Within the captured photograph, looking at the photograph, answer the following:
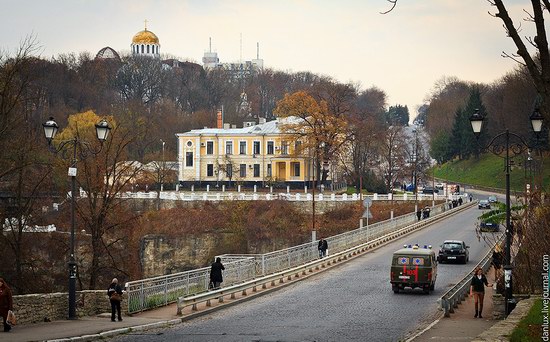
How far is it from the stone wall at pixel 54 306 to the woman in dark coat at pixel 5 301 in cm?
174

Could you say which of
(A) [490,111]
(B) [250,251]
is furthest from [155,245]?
(A) [490,111]

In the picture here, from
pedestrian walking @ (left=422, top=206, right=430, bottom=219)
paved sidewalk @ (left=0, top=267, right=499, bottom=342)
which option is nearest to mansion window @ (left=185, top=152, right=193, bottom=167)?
pedestrian walking @ (left=422, top=206, right=430, bottom=219)

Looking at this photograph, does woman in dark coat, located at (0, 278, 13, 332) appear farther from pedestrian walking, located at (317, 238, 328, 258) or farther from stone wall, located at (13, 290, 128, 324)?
pedestrian walking, located at (317, 238, 328, 258)

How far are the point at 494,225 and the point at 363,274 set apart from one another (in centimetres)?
2227

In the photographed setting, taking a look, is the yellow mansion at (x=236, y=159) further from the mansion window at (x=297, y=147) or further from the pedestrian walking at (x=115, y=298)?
the pedestrian walking at (x=115, y=298)

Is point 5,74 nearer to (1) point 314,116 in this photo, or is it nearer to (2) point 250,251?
(2) point 250,251

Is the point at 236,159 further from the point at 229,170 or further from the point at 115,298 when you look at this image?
the point at 115,298

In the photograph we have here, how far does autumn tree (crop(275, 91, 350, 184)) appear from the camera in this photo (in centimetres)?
10588

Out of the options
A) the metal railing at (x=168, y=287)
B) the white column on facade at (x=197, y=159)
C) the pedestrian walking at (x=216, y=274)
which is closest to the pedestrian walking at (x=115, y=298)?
the metal railing at (x=168, y=287)

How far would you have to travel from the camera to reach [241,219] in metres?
94.1

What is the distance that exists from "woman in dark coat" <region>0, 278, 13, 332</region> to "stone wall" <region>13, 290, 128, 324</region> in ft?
5.72

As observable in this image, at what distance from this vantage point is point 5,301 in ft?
83.2

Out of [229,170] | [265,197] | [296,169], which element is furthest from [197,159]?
[265,197]

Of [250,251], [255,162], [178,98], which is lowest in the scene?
[250,251]
